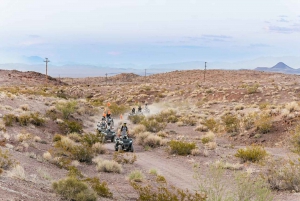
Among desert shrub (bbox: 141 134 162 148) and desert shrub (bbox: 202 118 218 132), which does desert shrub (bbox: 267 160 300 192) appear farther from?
desert shrub (bbox: 202 118 218 132)

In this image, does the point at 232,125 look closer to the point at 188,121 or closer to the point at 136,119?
the point at 188,121

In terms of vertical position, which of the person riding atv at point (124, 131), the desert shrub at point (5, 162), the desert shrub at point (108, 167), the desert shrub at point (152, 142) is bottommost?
the desert shrub at point (152, 142)

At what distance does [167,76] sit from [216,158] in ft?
302

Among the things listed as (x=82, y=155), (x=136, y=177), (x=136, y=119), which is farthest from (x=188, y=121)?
(x=136, y=177)

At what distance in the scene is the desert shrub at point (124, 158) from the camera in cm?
1721

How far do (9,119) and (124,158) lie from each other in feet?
28.1

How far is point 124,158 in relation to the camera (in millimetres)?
17844

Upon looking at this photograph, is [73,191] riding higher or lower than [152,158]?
A: higher

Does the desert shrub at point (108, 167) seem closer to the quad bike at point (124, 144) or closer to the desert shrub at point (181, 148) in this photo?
the quad bike at point (124, 144)

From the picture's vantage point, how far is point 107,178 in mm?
13922

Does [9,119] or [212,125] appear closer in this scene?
[9,119]

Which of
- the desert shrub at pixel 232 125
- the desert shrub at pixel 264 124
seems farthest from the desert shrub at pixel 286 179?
the desert shrub at pixel 232 125

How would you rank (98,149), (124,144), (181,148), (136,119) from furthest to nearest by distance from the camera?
(136,119), (124,144), (181,148), (98,149)

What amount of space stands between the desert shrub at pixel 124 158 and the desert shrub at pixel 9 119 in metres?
7.19
